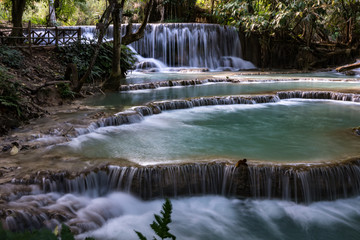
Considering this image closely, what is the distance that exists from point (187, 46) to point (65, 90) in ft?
49.6

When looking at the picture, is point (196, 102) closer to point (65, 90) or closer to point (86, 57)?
point (65, 90)

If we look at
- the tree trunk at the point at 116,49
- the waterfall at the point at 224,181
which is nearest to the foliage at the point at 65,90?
the tree trunk at the point at 116,49

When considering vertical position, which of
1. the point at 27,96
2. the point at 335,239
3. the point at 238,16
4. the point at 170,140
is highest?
the point at 238,16

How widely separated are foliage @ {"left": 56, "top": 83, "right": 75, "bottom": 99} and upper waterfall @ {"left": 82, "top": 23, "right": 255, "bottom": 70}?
497 inches

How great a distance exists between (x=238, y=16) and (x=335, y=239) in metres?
20.1

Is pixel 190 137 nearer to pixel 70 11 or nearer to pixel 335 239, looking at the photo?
pixel 335 239

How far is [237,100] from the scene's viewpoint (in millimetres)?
11953

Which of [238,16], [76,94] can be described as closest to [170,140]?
[76,94]

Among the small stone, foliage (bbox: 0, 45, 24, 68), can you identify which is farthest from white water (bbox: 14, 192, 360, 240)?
foliage (bbox: 0, 45, 24, 68)

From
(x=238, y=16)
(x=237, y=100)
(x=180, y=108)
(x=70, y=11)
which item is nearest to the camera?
(x=180, y=108)

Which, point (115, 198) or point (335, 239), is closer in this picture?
point (335, 239)

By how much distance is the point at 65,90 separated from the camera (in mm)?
11406

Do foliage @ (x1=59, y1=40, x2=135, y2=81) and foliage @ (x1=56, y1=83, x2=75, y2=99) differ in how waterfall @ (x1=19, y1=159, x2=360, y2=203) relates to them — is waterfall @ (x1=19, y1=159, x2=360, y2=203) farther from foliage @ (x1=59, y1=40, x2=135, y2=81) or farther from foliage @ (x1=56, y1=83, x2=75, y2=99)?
foliage @ (x1=59, y1=40, x2=135, y2=81)

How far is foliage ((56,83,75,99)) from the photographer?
1136 centimetres
